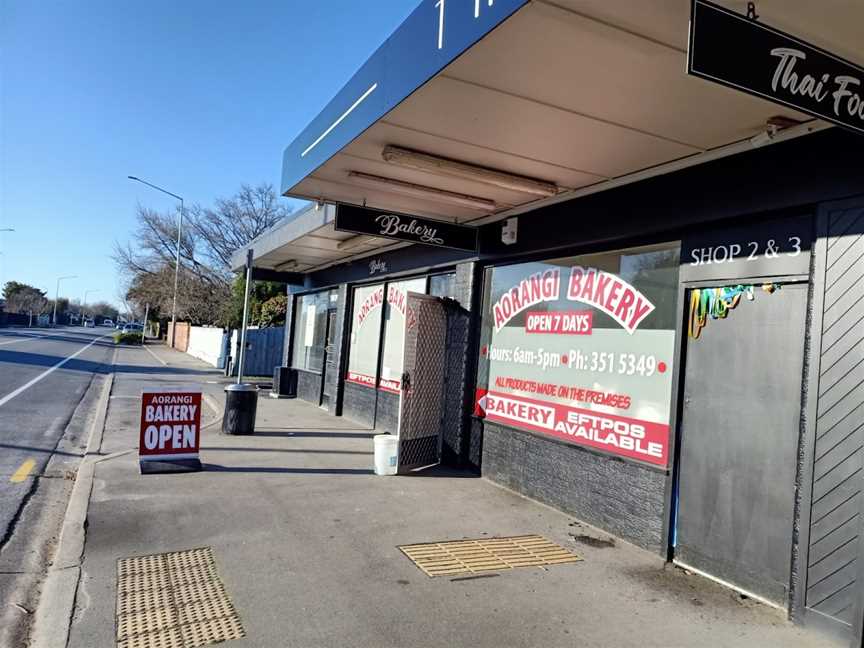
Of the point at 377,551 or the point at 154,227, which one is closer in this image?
the point at 377,551

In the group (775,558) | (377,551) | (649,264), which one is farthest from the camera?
(649,264)

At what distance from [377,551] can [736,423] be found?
3.03 meters

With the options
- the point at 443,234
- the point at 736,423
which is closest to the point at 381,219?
the point at 443,234

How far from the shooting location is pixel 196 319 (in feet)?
149

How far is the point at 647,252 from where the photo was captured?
19.3ft

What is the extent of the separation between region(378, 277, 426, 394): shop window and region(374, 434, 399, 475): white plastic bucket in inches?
117

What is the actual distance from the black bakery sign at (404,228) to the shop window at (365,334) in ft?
13.0

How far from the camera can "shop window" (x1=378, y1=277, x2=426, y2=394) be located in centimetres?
1083

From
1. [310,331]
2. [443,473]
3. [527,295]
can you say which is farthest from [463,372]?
[310,331]

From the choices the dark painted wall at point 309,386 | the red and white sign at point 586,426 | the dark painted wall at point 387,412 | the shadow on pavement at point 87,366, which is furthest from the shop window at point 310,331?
the shadow on pavement at point 87,366

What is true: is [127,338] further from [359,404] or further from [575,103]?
[575,103]

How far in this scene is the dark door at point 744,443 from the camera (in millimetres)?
4375

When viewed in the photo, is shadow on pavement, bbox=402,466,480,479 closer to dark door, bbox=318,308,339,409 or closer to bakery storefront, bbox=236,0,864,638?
bakery storefront, bbox=236,0,864,638

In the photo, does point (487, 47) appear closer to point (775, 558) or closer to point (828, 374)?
point (828, 374)
